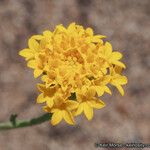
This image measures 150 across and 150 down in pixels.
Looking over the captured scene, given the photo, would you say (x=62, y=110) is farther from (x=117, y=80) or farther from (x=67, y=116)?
(x=117, y=80)

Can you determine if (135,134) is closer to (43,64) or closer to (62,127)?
(62,127)

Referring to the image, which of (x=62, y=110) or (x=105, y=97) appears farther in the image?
(x=105, y=97)

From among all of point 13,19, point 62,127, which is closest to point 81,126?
point 62,127

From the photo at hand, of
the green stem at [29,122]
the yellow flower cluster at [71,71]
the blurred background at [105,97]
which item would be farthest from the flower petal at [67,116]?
the blurred background at [105,97]

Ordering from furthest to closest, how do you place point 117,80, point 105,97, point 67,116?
point 105,97 < point 117,80 < point 67,116

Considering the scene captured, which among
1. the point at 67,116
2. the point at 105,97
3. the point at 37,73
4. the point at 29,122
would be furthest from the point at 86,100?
the point at 105,97

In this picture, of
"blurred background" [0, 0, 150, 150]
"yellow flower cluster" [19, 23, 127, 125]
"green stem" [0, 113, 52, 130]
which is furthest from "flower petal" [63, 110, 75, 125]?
"blurred background" [0, 0, 150, 150]

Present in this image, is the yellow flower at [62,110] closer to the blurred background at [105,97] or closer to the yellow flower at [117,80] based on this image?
the yellow flower at [117,80]
